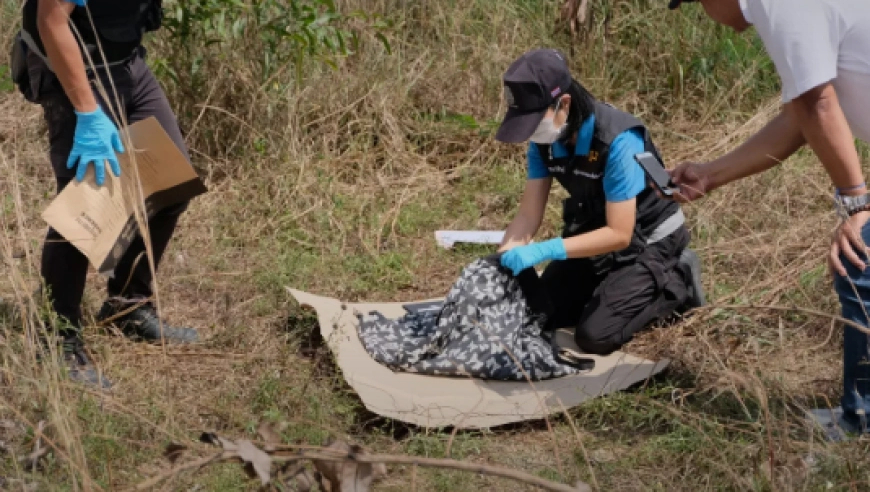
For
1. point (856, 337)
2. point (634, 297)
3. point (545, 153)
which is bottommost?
point (634, 297)

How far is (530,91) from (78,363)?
172cm

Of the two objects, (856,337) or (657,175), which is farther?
(657,175)

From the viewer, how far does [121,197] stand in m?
3.42

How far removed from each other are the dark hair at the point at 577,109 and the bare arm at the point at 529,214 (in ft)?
0.98

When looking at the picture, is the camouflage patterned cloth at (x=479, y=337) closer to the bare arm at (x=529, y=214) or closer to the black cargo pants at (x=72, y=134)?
the bare arm at (x=529, y=214)

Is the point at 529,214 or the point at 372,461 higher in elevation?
the point at 372,461

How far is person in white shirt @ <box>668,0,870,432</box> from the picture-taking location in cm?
245

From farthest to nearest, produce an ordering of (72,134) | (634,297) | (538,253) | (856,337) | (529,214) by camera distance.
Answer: (529,214)
(634,297)
(538,253)
(72,134)
(856,337)

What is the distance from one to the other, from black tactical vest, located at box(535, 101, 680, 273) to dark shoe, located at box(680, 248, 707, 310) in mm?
170

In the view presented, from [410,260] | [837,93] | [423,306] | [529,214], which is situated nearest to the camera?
[837,93]

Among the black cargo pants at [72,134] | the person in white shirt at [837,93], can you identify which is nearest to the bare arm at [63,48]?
the black cargo pants at [72,134]

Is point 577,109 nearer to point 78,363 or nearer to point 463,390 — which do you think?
point 463,390

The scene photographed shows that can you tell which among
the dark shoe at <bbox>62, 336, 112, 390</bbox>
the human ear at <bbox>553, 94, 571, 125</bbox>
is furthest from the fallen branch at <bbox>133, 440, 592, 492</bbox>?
the human ear at <bbox>553, 94, 571, 125</bbox>

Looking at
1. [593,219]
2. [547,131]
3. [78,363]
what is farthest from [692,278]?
[78,363]
